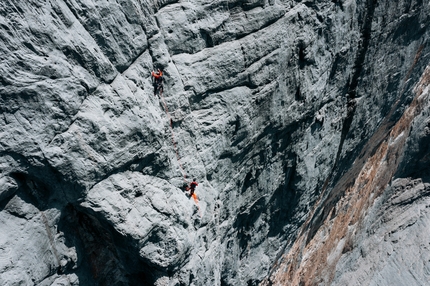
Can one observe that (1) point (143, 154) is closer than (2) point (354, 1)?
Yes

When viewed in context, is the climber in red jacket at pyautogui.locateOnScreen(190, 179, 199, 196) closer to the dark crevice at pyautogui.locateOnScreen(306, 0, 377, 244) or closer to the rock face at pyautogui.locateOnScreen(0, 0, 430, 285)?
the rock face at pyautogui.locateOnScreen(0, 0, 430, 285)

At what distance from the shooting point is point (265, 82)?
8547 millimetres

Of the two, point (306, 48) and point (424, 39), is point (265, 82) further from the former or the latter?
point (424, 39)

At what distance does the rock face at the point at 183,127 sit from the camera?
5.71 metres

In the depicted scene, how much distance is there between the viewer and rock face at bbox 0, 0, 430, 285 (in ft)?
18.7

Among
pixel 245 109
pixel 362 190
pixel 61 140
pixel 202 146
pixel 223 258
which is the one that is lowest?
pixel 362 190

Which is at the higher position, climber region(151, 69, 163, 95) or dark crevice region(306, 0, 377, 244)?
climber region(151, 69, 163, 95)

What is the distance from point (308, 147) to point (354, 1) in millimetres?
4389

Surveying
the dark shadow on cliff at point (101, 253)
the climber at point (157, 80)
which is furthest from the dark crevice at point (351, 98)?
the dark shadow on cliff at point (101, 253)

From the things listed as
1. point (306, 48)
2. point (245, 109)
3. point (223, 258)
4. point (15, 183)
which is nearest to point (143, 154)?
point (15, 183)

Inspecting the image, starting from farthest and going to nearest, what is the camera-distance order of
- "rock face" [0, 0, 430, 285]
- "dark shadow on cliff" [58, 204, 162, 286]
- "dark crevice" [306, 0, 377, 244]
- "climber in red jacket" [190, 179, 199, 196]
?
"dark crevice" [306, 0, 377, 244], "climber in red jacket" [190, 179, 199, 196], "dark shadow on cliff" [58, 204, 162, 286], "rock face" [0, 0, 430, 285]

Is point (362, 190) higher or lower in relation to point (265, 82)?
lower

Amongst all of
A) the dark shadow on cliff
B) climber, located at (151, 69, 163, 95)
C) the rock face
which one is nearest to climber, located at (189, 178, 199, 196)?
the rock face

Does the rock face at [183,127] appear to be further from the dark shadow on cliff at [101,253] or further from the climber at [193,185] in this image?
the climber at [193,185]
